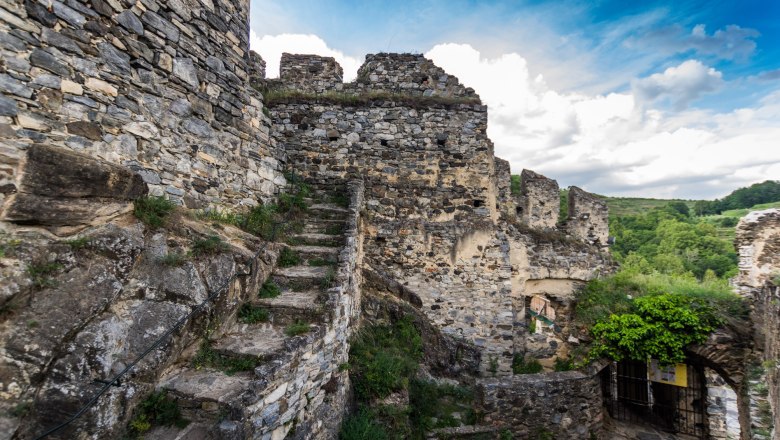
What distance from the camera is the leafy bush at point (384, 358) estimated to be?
18.2ft

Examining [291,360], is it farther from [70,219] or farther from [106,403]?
[70,219]

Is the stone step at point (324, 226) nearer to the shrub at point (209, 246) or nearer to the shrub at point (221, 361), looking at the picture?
the shrub at point (209, 246)

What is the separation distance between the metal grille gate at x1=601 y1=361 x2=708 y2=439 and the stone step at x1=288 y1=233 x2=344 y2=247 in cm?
893

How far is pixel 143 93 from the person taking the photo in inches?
169

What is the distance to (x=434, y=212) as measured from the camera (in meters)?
8.33

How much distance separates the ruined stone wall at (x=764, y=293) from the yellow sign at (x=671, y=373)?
3.97 ft

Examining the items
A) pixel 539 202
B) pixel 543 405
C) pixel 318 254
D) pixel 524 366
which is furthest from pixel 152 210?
pixel 539 202

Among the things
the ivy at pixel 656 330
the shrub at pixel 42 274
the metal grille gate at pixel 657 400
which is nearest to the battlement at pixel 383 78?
the ivy at pixel 656 330

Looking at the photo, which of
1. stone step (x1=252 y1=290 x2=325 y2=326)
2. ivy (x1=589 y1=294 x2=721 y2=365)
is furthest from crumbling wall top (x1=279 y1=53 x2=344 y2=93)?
ivy (x1=589 y1=294 x2=721 y2=365)

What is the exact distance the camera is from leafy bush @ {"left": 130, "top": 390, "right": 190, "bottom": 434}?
2.99m

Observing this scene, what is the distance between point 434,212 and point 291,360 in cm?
525

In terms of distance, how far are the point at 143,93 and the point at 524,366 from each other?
9.65m

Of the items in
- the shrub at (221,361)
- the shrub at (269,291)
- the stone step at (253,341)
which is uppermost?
the shrub at (269,291)

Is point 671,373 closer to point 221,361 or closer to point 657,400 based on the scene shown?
point 657,400
